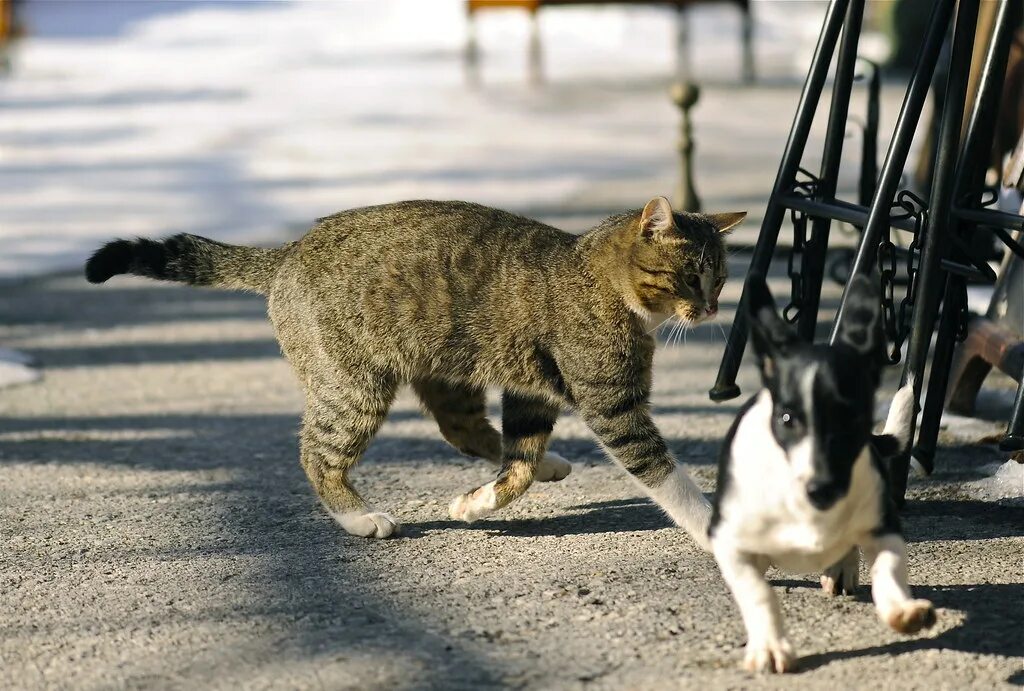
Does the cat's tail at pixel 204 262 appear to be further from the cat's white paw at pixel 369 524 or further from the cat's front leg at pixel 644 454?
the cat's front leg at pixel 644 454

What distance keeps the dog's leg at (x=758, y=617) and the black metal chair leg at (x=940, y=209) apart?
105 cm

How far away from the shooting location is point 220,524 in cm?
450

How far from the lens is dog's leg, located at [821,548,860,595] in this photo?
3.62 m

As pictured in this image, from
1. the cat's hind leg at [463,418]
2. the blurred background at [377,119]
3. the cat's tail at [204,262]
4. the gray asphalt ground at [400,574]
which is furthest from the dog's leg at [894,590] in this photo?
the blurred background at [377,119]

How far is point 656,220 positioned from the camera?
4.29 metres

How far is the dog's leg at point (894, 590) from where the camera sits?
310 centimetres

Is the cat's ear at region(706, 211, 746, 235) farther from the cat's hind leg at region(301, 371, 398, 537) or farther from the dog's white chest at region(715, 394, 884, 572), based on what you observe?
the dog's white chest at region(715, 394, 884, 572)

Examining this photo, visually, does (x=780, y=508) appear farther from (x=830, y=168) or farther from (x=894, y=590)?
(x=830, y=168)

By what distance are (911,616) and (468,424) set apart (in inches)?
79.1

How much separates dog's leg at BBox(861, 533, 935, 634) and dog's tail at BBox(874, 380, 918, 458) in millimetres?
412

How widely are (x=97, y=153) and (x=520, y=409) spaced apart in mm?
10600

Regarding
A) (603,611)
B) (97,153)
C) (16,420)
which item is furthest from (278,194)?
(603,611)

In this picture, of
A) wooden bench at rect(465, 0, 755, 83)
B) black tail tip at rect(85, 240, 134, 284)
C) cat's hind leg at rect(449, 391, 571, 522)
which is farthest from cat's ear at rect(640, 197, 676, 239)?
wooden bench at rect(465, 0, 755, 83)

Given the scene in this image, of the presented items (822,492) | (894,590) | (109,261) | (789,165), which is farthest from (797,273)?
(109,261)
